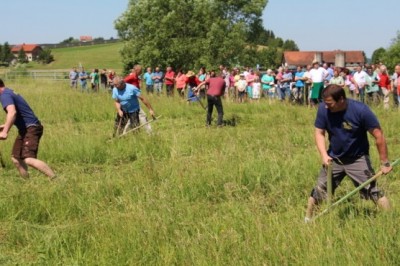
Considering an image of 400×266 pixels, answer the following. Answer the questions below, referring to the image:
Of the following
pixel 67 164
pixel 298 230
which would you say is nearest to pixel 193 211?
pixel 298 230

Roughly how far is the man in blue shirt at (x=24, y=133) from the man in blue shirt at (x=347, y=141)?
367 centimetres

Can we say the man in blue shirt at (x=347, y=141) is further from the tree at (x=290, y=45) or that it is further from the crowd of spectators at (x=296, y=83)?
the tree at (x=290, y=45)

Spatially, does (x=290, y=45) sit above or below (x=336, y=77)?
above

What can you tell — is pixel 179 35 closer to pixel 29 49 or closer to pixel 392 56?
pixel 392 56

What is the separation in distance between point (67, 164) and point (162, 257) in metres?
4.57

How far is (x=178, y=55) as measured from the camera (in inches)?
Result: 1534

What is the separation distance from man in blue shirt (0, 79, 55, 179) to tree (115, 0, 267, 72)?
31.8 metres

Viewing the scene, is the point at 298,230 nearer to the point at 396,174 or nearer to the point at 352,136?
the point at 352,136

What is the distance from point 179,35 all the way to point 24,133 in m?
33.6

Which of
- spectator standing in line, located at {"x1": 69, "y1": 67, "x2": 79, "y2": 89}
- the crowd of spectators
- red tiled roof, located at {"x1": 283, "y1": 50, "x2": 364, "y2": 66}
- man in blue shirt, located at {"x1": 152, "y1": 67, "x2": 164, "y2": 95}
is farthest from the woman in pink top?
red tiled roof, located at {"x1": 283, "y1": 50, "x2": 364, "y2": 66}

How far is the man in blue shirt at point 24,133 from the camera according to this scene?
6578mm

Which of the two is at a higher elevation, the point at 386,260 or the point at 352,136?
the point at 352,136

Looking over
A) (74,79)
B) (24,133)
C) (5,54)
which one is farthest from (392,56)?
(5,54)

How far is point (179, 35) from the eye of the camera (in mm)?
39438
